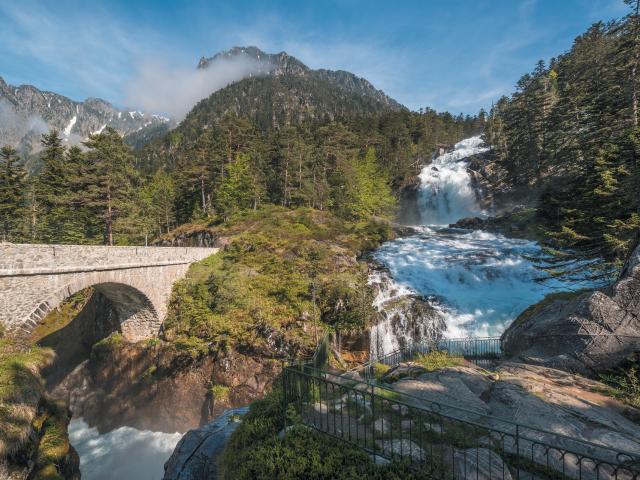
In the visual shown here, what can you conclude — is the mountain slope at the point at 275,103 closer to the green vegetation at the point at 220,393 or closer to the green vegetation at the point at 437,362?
the green vegetation at the point at 220,393

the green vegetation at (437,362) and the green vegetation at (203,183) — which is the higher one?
the green vegetation at (203,183)

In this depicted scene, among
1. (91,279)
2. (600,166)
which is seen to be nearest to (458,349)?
(600,166)

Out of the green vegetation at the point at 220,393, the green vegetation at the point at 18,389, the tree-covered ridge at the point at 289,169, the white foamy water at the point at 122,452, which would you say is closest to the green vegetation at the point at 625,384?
the green vegetation at the point at 220,393

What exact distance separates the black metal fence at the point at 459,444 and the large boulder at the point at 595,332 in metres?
5.23

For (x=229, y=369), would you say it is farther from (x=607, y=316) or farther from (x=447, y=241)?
(x=447, y=241)

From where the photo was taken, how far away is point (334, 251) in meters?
26.6

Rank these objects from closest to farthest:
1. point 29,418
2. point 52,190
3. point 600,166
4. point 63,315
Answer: point 29,418
point 600,166
point 63,315
point 52,190

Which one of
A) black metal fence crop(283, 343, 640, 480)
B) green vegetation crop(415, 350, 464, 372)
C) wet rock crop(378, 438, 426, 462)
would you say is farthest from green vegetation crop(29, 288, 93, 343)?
wet rock crop(378, 438, 426, 462)

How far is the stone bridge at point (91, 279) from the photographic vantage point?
483 inches

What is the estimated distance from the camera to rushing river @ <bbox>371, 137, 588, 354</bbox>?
19.4 meters

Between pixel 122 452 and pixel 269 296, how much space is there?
35.5 ft

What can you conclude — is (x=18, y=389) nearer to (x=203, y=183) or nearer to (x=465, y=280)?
(x=465, y=280)

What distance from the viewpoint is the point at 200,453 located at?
7977mm

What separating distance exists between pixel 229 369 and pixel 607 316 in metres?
16.8
